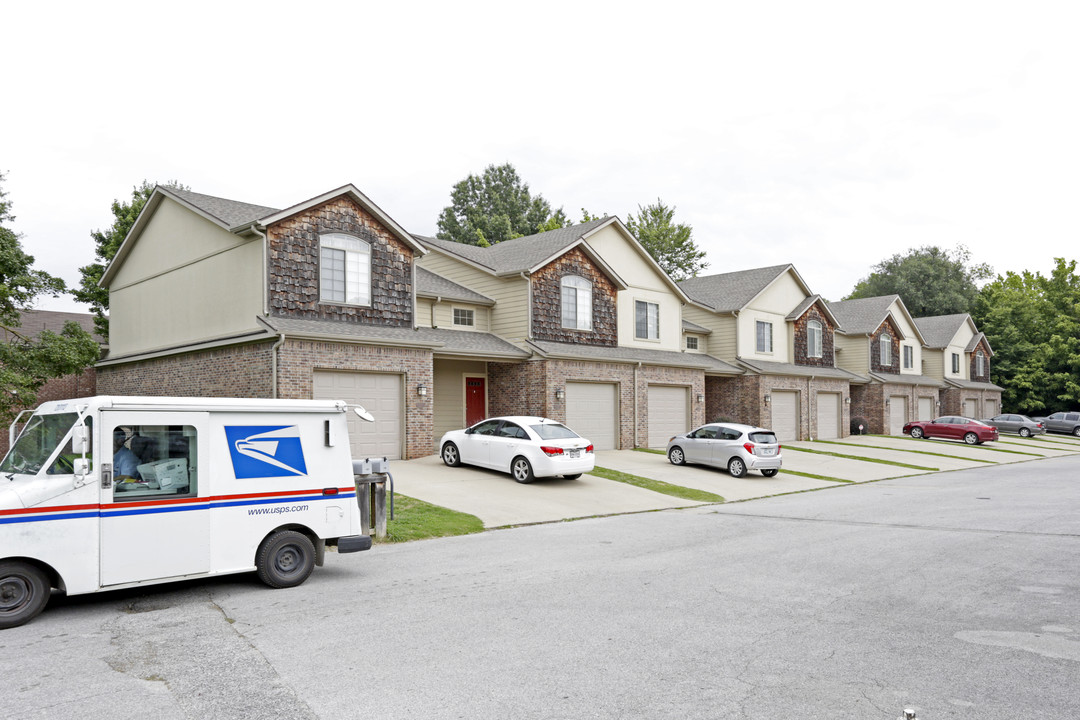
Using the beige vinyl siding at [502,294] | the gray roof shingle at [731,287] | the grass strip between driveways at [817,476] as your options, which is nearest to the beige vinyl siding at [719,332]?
the gray roof shingle at [731,287]

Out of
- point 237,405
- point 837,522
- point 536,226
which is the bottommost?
point 837,522

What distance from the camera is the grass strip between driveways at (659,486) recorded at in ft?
61.2

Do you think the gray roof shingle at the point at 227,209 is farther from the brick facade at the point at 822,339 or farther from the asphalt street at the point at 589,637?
the brick facade at the point at 822,339

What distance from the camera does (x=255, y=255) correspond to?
62.1 ft

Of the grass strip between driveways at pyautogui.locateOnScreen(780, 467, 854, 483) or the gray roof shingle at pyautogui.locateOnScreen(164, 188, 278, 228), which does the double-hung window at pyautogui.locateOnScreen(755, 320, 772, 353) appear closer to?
the grass strip between driveways at pyautogui.locateOnScreen(780, 467, 854, 483)

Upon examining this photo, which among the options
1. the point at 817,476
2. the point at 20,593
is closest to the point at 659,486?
the point at 817,476

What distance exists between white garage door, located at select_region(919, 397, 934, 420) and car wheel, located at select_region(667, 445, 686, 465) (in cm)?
2986

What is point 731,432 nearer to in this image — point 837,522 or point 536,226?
point 837,522

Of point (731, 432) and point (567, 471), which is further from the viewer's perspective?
point (731, 432)

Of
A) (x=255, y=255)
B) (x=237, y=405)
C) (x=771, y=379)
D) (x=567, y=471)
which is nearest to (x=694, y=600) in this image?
(x=237, y=405)

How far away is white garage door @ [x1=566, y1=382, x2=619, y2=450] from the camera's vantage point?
25.3 metres

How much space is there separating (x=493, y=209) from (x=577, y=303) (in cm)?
4027

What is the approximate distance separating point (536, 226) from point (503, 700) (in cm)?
6130

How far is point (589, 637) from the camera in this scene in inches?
269
